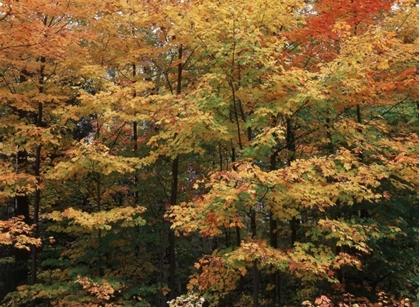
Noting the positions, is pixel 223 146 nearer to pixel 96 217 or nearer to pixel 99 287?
pixel 96 217

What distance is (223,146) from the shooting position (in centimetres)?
941

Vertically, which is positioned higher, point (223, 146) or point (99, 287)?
point (223, 146)

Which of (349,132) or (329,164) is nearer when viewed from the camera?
(329,164)

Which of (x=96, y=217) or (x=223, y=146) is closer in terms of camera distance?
(x=96, y=217)

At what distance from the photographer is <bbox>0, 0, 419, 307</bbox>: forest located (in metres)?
6.94

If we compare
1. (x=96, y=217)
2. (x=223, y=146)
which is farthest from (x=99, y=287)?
(x=223, y=146)

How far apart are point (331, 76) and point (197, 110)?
270cm

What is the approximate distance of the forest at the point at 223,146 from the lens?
6941mm

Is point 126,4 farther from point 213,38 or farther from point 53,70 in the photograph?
point 213,38

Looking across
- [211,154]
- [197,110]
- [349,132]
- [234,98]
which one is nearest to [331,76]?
[349,132]

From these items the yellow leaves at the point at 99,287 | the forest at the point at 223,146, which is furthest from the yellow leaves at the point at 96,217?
the yellow leaves at the point at 99,287

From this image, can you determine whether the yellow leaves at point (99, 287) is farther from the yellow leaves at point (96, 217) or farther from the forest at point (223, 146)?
the yellow leaves at point (96, 217)

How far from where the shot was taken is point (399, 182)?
26.3 feet

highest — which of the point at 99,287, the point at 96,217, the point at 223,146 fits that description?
the point at 223,146
